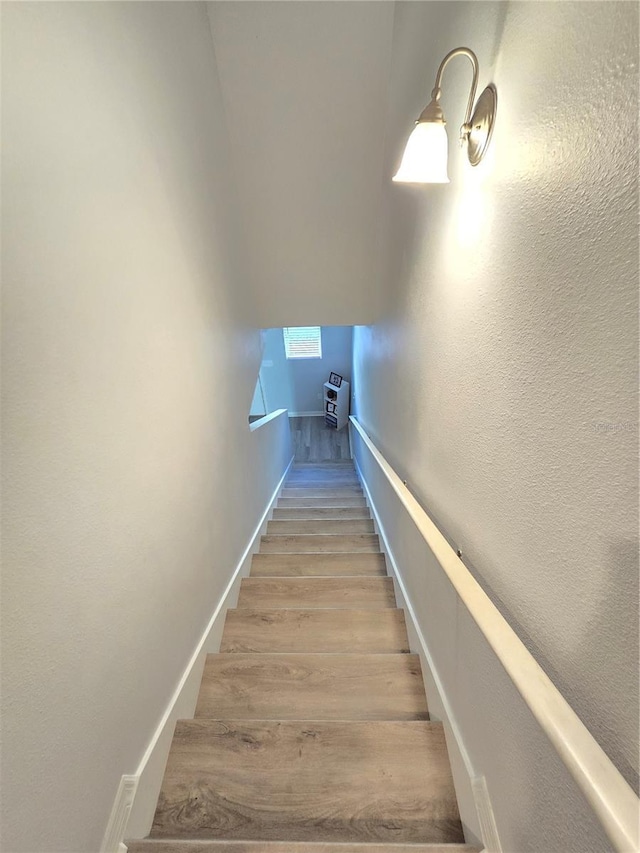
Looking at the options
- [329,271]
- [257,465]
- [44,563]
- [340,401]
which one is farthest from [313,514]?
[340,401]

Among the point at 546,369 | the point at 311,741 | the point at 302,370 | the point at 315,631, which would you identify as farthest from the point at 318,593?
the point at 302,370

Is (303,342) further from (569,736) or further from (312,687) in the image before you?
(569,736)

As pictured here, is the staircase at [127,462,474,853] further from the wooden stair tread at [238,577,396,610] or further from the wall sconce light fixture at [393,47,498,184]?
the wall sconce light fixture at [393,47,498,184]

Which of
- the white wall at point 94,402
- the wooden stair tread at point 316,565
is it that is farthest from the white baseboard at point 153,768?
the wooden stair tread at point 316,565

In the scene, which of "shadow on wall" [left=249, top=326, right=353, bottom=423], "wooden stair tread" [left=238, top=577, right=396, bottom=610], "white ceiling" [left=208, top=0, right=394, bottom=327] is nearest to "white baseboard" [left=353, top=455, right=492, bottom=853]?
"wooden stair tread" [left=238, top=577, right=396, bottom=610]

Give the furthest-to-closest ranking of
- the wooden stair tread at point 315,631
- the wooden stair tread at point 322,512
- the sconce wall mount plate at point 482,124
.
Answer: the wooden stair tread at point 322,512 → the wooden stair tread at point 315,631 → the sconce wall mount plate at point 482,124

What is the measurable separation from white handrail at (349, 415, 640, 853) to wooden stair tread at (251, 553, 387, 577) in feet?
5.40

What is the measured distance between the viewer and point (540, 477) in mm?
691

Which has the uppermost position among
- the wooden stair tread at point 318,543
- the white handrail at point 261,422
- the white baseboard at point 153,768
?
the white handrail at point 261,422

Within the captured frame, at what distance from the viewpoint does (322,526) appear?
121 inches

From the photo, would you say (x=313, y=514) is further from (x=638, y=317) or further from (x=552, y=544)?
(x=638, y=317)

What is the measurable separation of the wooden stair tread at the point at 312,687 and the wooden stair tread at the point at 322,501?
1.93 m

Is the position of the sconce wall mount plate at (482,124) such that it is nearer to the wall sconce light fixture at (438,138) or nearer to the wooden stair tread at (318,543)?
the wall sconce light fixture at (438,138)

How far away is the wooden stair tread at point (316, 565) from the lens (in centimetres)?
241
